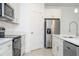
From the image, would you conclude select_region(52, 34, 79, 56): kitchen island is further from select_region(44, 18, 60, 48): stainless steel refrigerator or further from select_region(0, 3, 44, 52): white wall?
select_region(44, 18, 60, 48): stainless steel refrigerator

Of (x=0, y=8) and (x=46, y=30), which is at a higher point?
(x=0, y=8)

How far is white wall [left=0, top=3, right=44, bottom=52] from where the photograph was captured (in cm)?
402

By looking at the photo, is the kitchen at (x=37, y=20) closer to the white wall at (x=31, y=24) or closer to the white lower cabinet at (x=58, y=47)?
the white wall at (x=31, y=24)

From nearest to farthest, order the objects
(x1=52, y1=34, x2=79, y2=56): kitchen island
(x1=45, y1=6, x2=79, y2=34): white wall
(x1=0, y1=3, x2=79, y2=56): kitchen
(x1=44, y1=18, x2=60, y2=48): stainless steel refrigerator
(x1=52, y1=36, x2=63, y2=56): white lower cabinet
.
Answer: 1. (x1=52, y1=34, x2=79, y2=56): kitchen island
2. (x1=52, y1=36, x2=63, y2=56): white lower cabinet
3. (x1=0, y1=3, x2=79, y2=56): kitchen
4. (x1=45, y1=6, x2=79, y2=34): white wall
5. (x1=44, y1=18, x2=60, y2=48): stainless steel refrigerator

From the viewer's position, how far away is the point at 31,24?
4.35 meters

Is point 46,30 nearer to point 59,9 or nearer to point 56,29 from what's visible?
point 56,29

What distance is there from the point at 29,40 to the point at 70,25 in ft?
5.83

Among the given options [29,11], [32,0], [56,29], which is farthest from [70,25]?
[32,0]

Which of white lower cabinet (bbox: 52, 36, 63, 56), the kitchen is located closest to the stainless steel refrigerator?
the kitchen

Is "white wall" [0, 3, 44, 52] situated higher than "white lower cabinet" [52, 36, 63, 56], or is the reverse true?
"white wall" [0, 3, 44, 52]

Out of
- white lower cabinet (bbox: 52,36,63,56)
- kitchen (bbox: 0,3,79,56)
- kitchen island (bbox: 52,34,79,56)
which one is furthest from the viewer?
kitchen (bbox: 0,3,79,56)

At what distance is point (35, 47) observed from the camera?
159 inches

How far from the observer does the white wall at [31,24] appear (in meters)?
4.02

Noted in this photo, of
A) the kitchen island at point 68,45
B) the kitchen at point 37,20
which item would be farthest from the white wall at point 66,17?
the kitchen island at point 68,45
